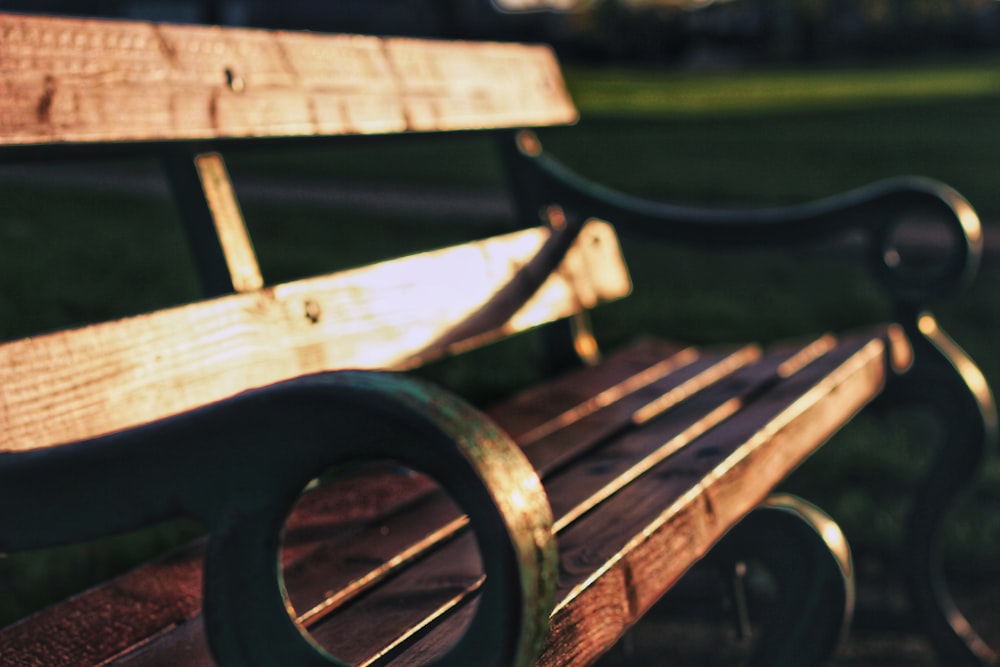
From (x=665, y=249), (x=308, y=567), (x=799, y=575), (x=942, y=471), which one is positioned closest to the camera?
(x=308, y=567)

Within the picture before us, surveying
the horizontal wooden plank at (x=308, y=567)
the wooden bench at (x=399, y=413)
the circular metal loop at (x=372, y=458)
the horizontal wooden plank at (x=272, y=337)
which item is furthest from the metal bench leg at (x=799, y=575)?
the circular metal loop at (x=372, y=458)

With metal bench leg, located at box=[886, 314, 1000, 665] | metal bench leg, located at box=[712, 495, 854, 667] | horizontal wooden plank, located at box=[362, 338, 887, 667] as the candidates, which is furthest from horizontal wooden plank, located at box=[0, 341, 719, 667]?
metal bench leg, located at box=[886, 314, 1000, 665]

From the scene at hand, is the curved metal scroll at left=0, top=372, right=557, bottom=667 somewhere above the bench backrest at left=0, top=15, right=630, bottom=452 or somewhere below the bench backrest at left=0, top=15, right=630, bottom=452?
below

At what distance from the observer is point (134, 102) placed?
149cm

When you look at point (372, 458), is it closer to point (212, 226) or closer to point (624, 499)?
point (624, 499)

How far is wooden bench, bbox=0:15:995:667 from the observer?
2.70 feet

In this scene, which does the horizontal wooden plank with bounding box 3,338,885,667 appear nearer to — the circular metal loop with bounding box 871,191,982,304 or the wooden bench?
the wooden bench

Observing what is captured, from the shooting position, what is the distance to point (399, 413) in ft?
2.57

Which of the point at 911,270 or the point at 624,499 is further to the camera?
the point at 911,270

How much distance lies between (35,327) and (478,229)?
164 inches

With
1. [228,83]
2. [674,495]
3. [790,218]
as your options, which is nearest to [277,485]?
[674,495]

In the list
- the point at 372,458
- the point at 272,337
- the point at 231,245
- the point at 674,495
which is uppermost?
the point at 231,245

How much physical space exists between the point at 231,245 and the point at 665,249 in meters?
5.93

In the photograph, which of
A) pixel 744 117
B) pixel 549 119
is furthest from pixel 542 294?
pixel 744 117
